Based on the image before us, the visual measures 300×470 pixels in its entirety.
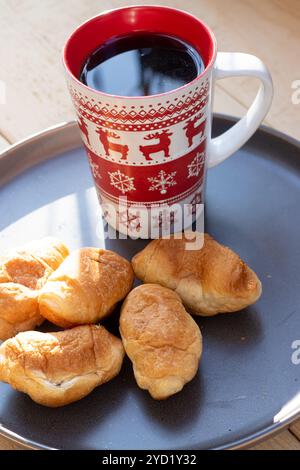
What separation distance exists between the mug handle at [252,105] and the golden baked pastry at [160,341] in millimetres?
191

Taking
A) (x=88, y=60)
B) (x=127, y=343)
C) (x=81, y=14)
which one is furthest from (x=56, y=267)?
(x=81, y=14)

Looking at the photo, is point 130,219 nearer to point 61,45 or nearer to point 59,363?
point 59,363

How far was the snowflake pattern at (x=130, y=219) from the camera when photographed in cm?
70

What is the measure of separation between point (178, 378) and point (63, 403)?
0.11 meters

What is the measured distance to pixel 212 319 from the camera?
25.2 inches

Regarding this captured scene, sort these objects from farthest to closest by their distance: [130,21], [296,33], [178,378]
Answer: [296,33]
[130,21]
[178,378]

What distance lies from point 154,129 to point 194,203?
138mm

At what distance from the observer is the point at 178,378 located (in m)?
0.57

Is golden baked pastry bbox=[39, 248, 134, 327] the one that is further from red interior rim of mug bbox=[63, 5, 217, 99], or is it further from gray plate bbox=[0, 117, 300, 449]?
red interior rim of mug bbox=[63, 5, 217, 99]

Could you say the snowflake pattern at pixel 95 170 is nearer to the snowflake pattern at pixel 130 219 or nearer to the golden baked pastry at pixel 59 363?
the snowflake pattern at pixel 130 219

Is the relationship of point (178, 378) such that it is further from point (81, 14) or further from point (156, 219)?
point (81, 14)

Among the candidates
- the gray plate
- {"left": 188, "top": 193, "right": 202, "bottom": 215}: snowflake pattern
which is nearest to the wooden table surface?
the gray plate

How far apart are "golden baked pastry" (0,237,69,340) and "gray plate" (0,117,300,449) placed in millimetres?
56

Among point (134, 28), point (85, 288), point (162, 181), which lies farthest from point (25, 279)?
point (134, 28)
